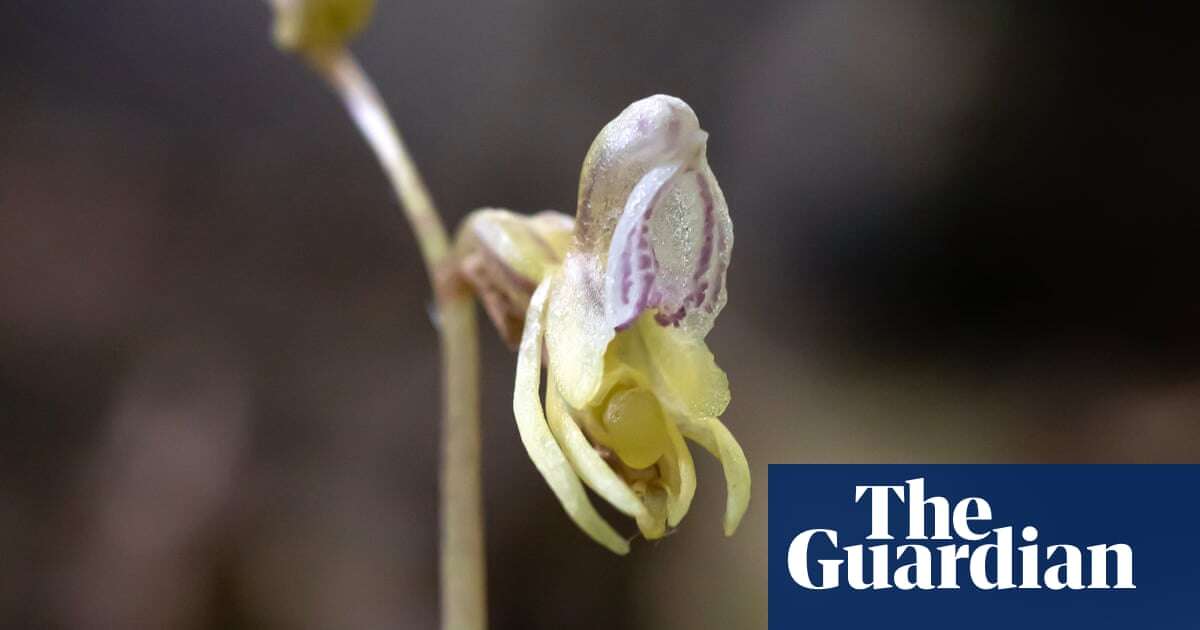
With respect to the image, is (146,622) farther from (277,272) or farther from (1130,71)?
(1130,71)

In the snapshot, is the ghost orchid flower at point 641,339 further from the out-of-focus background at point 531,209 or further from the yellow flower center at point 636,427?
the out-of-focus background at point 531,209

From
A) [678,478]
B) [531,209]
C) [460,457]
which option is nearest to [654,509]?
[678,478]

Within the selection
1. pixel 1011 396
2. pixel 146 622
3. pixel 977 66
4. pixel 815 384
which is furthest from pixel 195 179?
pixel 1011 396

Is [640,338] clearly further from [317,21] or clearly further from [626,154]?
[317,21]

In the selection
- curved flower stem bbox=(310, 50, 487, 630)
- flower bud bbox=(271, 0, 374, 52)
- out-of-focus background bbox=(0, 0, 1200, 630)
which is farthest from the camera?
out-of-focus background bbox=(0, 0, 1200, 630)

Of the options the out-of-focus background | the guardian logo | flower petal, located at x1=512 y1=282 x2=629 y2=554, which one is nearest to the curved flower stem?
flower petal, located at x1=512 y1=282 x2=629 y2=554

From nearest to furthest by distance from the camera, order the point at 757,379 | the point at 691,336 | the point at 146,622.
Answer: the point at 691,336, the point at 146,622, the point at 757,379

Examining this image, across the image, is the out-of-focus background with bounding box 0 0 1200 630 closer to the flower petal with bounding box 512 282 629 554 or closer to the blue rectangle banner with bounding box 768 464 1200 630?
the blue rectangle banner with bounding box 768 464 1200 630
